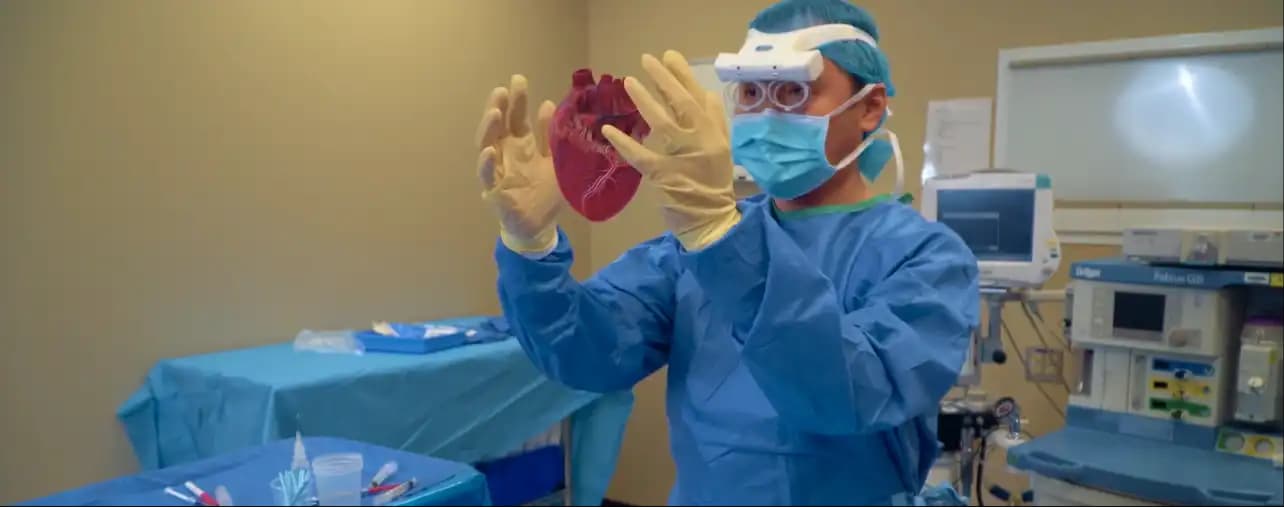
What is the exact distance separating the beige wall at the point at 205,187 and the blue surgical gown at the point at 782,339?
1.51 m

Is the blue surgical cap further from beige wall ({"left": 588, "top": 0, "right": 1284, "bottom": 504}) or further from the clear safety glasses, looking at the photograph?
beige wall ({"left": 588, "top": 0, "right": 1284, "bottom": 504})

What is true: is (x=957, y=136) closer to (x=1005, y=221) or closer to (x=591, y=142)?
(x=1005, y=221)

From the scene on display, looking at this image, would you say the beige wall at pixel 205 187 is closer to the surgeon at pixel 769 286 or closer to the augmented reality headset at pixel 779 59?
the surgeon at pixel 769 286

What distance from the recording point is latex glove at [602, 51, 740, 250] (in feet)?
2.94

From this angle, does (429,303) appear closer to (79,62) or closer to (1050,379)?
(79,62)

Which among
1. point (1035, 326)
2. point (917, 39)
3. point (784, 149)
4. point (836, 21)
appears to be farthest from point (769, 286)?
point (917, 39)

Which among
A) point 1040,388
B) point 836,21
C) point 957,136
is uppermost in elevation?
point 836,21

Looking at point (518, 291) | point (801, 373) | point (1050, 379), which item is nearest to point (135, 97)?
point (518, 291)

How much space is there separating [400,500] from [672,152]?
680mm

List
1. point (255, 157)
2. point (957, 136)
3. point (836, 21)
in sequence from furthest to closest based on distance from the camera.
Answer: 1. point (957, 136)
2. point (255, 157)
3. point (836, 21)

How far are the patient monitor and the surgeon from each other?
1.19 meters

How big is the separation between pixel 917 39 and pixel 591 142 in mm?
2080

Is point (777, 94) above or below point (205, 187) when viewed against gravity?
above

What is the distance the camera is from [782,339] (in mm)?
893
